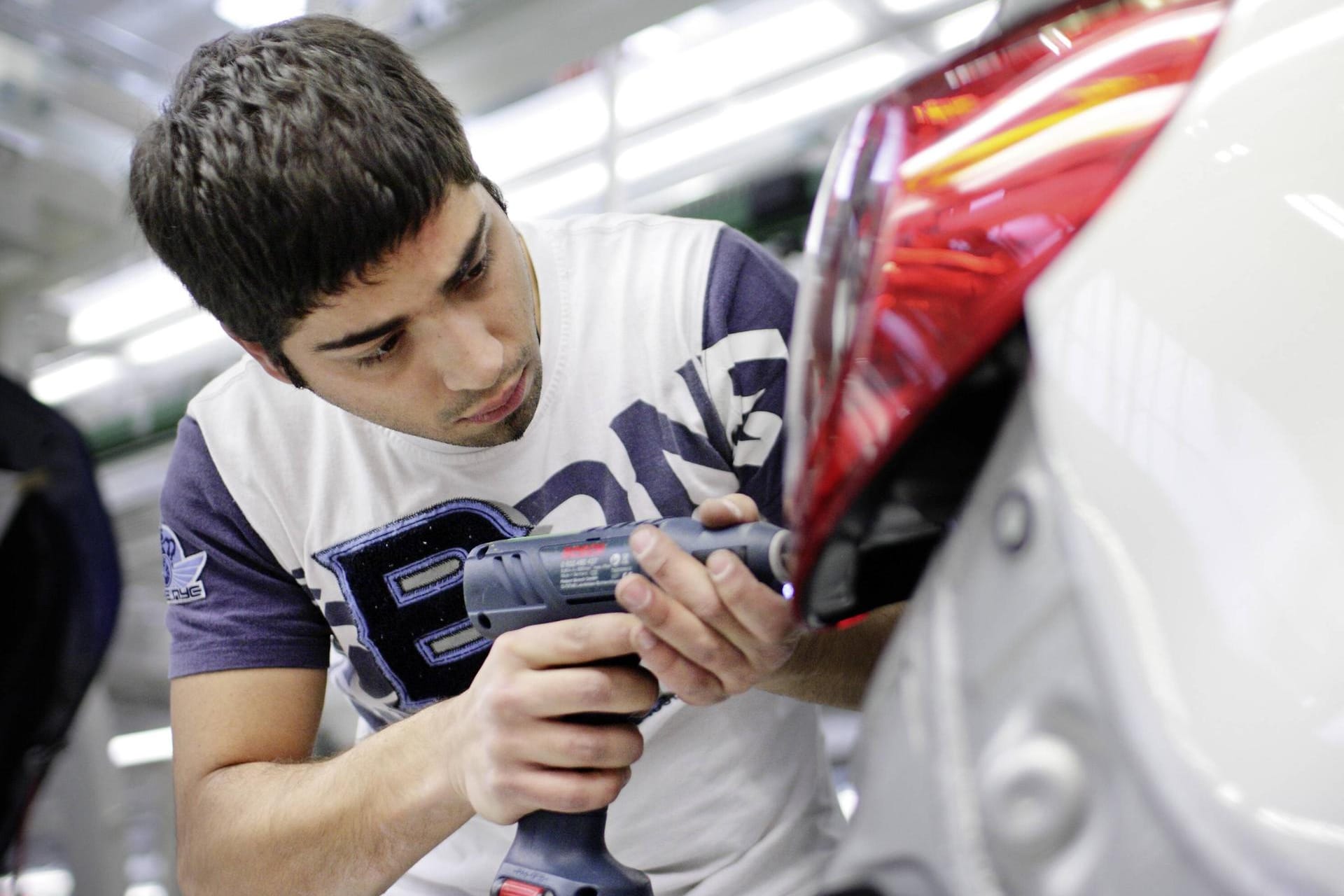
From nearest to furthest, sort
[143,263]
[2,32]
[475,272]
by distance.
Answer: [475,272], [2,32], [143,263]

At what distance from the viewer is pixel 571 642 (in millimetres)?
894

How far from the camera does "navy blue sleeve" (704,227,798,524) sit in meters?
1.23

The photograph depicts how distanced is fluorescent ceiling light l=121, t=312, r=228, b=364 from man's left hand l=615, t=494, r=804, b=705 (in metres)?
3.53

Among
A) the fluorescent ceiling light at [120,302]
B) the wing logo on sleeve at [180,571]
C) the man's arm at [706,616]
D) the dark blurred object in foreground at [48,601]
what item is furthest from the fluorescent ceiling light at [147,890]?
the man's arm at [706,616]

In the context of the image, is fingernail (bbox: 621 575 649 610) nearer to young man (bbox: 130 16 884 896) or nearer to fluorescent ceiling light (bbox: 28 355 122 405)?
young man (bbox: 130 16 884 896)

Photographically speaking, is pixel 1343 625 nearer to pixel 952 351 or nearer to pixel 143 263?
pixel 952 351

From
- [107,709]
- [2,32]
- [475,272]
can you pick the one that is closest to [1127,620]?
[475,272]

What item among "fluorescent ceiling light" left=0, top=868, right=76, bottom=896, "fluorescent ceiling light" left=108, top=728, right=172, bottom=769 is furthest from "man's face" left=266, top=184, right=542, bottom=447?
"fluorescent ceiling light" left=108, top=728, right=172, bottom=769

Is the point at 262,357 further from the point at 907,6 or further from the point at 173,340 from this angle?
the point at 173,340

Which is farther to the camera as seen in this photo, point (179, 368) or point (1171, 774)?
point (179, 368)

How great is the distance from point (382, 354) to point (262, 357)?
7.8 inches

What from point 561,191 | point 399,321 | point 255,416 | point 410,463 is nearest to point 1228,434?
point 399,321

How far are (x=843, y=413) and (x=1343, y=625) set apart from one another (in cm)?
22

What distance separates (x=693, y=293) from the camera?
4.18 ft
